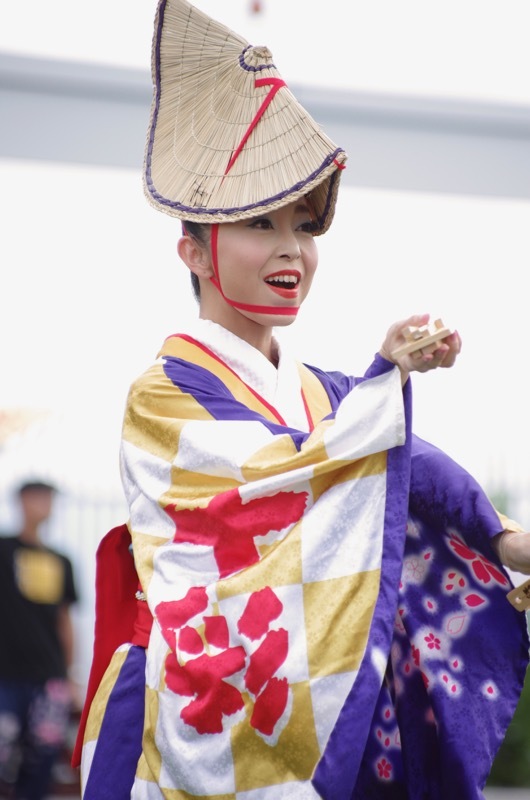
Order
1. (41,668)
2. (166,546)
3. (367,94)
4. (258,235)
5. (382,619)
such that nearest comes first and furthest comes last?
(382,619), (166,546), (258,235), (41,668), (367,94)

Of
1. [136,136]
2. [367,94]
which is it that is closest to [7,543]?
[136,136]

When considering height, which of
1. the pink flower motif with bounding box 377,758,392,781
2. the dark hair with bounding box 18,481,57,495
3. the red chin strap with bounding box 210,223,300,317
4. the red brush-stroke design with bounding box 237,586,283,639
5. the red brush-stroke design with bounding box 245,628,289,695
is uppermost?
the red chin strap with bounding box 210,223,300,317

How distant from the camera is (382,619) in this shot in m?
1.62

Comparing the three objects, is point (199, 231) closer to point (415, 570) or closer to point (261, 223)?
point (261, 223)

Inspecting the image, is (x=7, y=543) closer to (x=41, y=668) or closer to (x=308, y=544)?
(x=41, y=668)

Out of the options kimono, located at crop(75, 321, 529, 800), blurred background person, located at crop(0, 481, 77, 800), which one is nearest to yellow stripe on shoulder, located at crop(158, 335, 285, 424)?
kimono, located at crop(75, 321, 529, 800)

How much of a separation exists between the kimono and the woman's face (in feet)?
0.40

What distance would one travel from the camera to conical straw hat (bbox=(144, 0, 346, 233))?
1896 mm

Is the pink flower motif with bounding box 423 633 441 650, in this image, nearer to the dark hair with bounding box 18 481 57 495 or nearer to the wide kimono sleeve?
the wide kimono sleeve

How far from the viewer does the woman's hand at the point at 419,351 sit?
5.24 ft

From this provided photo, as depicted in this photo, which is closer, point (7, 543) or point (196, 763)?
point (196, 763)

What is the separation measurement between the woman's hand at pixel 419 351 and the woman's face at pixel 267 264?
339 millimetres

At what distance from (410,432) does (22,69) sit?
10.3ft

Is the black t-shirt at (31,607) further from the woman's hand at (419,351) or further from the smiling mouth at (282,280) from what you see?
the woman's hand at (419,351)
